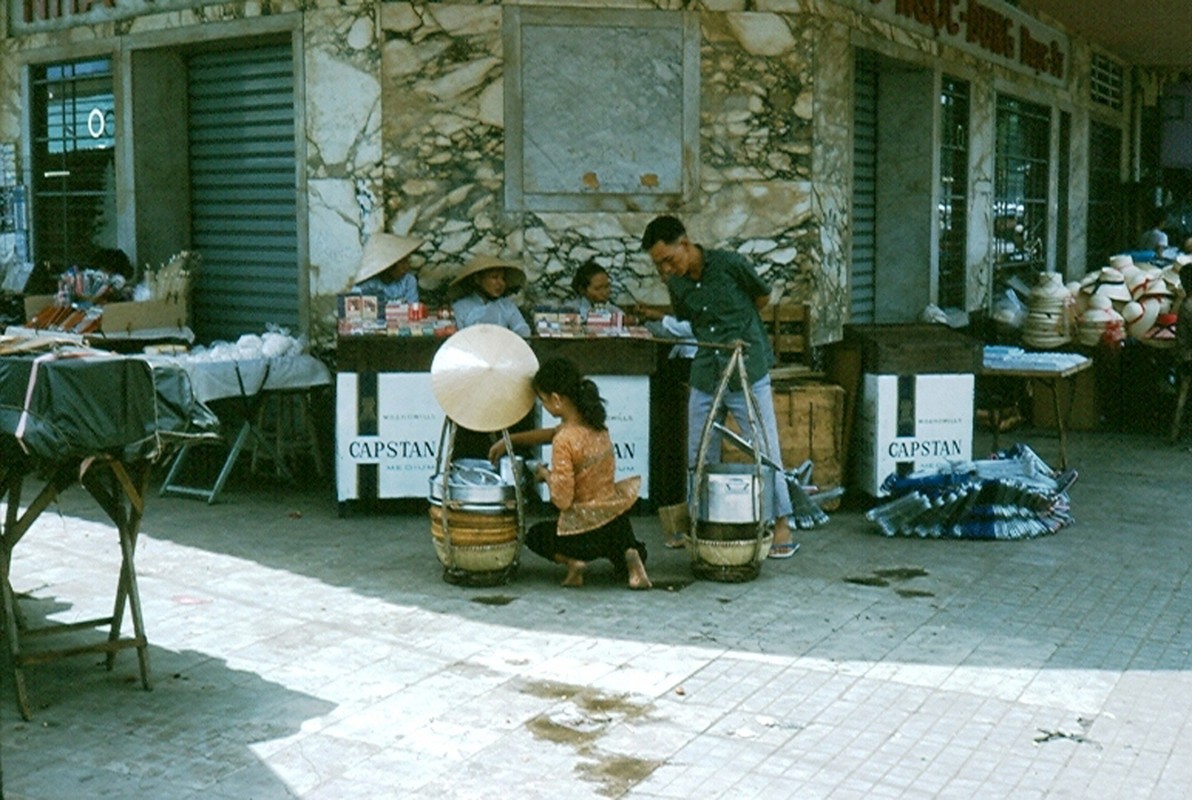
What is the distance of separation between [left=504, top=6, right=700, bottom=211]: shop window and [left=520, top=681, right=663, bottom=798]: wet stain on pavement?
516 cm

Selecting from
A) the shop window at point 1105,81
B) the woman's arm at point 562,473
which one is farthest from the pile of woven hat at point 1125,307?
the woman's arm at point 562,473

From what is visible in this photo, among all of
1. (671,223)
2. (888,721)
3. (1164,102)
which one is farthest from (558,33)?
(1164,102)

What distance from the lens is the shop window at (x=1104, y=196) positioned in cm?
1980

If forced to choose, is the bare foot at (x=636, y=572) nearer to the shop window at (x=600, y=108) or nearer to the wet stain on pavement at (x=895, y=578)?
the wet stain on pavement at (x=895, y=578)

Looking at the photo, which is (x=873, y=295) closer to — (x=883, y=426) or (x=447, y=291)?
(x=883, y=426)

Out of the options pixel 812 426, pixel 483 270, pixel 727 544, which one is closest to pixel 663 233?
pixel 727 544

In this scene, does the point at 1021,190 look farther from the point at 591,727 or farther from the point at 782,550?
the point at 591,727

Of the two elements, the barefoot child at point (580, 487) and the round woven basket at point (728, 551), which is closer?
the barefoot child at point (580, 487)

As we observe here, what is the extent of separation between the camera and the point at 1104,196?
67.4 ft

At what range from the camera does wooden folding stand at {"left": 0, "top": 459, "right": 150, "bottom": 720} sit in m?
5.59

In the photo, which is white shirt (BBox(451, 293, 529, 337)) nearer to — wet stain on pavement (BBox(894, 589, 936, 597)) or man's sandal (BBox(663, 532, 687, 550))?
man's sandal (BBox(663, 532, 687, 550))

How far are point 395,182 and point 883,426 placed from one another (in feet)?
12.1

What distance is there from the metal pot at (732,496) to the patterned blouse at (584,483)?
39cm

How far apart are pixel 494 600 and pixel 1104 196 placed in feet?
51.6
